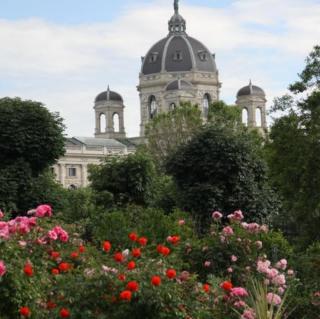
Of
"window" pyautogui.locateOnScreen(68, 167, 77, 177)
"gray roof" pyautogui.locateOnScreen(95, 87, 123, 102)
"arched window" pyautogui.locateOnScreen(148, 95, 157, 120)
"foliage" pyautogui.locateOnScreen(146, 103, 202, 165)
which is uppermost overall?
"gray roof" pyautogui.locateOnScreen(95, 87, 123, 102)

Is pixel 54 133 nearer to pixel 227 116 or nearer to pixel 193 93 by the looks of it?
pixel 227 116

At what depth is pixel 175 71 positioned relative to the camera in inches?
6299

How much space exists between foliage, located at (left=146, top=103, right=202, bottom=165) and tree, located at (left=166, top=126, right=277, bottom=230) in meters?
44.0

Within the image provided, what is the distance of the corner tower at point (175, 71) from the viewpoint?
15825cm

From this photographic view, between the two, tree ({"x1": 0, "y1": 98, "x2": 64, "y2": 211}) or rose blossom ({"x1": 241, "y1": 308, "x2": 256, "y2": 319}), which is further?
Result: tree ({"x1": 0, "y1": 98, "x2": 64, "y2": 211})

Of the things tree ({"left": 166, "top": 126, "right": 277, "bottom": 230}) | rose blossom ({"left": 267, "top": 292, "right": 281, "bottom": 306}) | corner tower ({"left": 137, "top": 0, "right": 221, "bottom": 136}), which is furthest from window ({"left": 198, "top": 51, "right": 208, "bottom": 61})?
rose blossom ({"left": 267, "top": 292, "right": 281, "bottom": 306})

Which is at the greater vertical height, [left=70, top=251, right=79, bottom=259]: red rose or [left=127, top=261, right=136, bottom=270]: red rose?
[left=70, top=251, right=79, bottom=259]: red rose

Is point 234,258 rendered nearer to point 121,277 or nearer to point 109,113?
point 121,277

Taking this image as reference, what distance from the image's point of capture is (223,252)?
22.1m

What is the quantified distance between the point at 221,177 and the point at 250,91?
387ft

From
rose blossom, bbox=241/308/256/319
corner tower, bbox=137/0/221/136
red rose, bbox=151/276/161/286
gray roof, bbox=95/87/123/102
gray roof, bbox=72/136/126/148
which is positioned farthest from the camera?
gray roof, bbox=95/87/123/102

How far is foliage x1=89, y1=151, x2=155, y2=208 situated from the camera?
45625mm

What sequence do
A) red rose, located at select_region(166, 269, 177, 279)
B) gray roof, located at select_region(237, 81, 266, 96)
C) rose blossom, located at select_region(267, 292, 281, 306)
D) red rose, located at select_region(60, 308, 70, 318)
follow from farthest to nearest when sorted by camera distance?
gray roof, located at select_region(237, 81, 266, 96) → rose blossom, located at select_region(267, 292, 281, 306) → red rose, located at select_region(166, 269, 177, 279) → red rose, located at select_region(60, 308, 70, 318)

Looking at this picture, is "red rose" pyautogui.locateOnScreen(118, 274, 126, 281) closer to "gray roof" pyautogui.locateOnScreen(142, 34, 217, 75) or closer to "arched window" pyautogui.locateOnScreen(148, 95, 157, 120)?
"arched window" pyautogui.locateOnScreen(148, 95, 157, 120)
